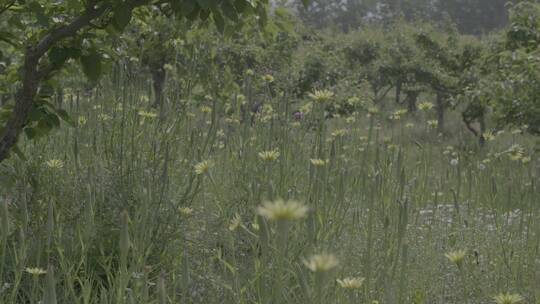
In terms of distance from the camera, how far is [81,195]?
94.7 inches

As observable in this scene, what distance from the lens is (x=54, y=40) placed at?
6.57 feet

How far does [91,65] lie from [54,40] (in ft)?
0.49

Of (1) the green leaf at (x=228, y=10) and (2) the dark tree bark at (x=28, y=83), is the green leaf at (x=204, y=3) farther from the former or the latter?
(2) the dark tree bark at (x=28, y=83)

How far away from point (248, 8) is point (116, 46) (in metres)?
1.04

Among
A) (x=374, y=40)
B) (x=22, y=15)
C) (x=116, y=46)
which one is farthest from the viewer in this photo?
(x=374, y=40)

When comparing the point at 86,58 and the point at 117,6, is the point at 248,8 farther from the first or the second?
the point at 86,58

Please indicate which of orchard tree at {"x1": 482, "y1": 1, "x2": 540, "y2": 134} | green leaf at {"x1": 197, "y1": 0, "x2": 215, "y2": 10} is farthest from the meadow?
orchard tree at {"x1": 482, "y1": 1, "x2": 540, "y2": 134}

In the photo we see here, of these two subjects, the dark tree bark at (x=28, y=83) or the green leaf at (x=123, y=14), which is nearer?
the green leaf at (x=123, y=14)

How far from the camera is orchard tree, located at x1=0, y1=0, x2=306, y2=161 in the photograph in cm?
193

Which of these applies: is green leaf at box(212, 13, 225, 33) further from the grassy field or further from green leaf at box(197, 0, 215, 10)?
the grassy field

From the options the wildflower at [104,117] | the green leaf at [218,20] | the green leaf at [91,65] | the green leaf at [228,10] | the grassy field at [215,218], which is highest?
the green leaf at [228,10]

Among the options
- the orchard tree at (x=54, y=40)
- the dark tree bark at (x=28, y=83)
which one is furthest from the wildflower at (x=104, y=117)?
the dark tree bark at (x=28, y=83)

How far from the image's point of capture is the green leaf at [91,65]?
2084mm

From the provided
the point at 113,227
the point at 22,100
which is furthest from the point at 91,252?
the point at 22,100
